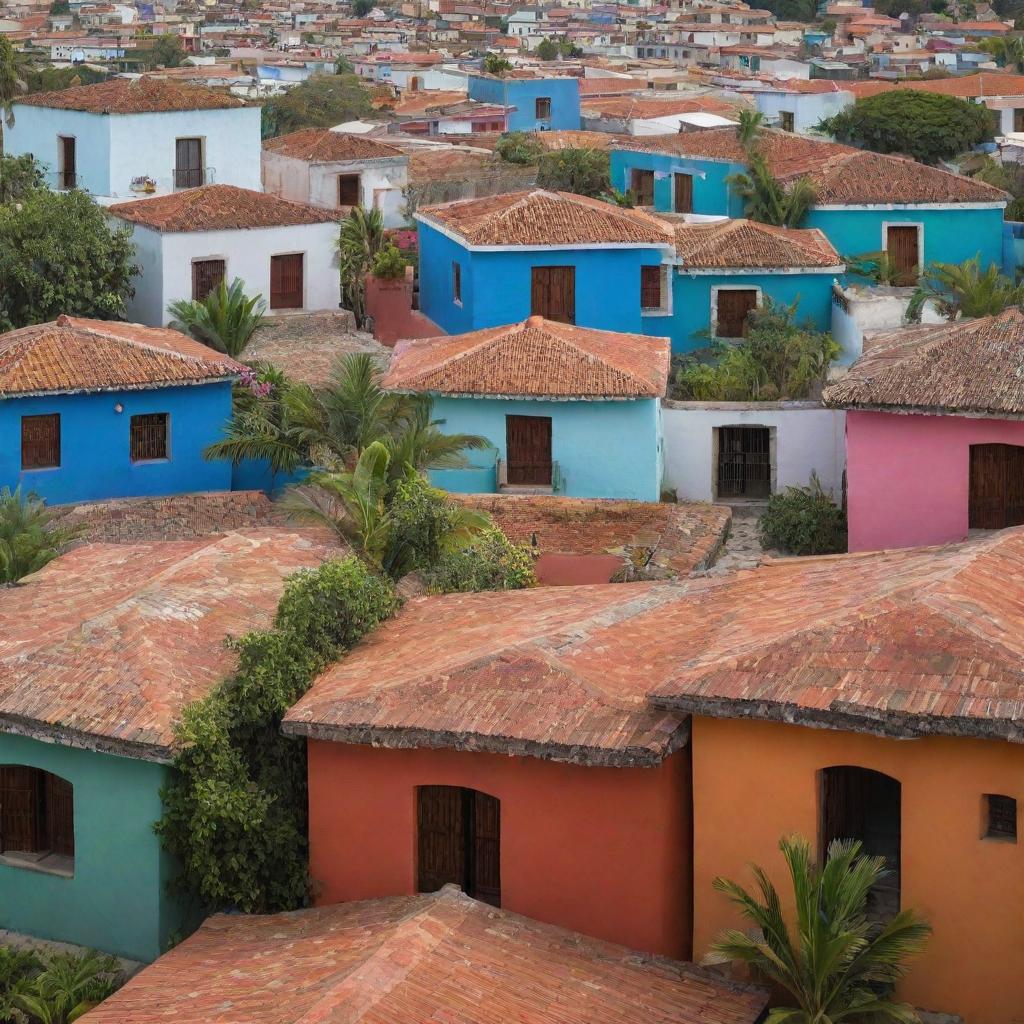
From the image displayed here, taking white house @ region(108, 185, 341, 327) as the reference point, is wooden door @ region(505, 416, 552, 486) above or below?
below

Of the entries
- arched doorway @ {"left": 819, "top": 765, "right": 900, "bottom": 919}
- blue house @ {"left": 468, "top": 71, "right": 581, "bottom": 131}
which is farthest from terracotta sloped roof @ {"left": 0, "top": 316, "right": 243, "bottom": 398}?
blue house @ {"left": 468, "top": 71, "right": 581, "bottom": 131}

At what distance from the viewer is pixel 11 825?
67.9 ft

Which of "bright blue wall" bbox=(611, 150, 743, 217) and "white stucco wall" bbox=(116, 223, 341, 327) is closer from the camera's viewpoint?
"white stucco wall" bbox=(116, 223, 341, 327)

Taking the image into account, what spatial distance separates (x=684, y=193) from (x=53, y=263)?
1710 cm

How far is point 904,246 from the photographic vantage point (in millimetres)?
47562

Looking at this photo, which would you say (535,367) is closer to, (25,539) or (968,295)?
(968,295)

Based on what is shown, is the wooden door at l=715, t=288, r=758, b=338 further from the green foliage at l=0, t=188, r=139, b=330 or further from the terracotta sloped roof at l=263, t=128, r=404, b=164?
the green foliage at l=0, t=188, r=139, b=330

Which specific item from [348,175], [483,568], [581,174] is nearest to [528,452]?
[483,568]

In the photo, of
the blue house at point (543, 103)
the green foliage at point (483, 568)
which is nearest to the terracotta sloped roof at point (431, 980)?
the green foliage at point (483, 568)

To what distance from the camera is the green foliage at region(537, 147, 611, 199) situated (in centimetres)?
5034

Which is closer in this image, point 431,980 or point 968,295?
point 431,980

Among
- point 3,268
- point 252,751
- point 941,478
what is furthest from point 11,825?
point 3,268

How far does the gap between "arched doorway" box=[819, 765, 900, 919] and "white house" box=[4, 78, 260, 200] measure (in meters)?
31.1

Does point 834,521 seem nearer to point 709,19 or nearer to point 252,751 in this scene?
point 252,751
